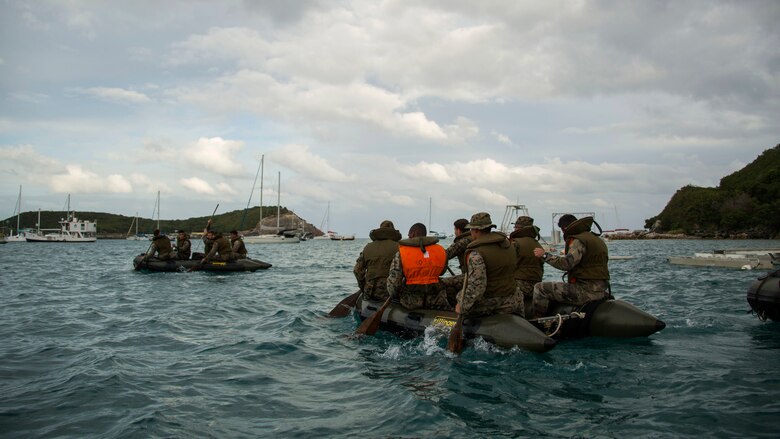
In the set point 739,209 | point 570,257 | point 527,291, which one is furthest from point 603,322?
point 739,209

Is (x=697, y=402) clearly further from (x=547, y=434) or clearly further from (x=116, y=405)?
(x=116, y=405)

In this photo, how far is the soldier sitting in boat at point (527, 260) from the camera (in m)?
11.1

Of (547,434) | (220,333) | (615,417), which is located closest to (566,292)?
(615,417)

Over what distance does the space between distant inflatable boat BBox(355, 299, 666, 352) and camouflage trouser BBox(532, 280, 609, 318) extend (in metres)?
0.20

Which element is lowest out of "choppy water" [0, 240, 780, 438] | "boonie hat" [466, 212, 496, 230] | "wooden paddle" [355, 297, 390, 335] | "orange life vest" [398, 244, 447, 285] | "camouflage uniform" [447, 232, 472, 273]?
→ "choppy water" [0, 240, 780, 438]

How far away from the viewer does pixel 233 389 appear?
23.8 ft

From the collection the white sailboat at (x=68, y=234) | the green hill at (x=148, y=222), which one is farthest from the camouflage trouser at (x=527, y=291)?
the green hill at (x=148, y=222)

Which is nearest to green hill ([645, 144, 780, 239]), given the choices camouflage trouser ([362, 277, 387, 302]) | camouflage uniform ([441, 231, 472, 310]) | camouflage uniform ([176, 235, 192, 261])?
camouflage uniform ([176, 235, 192, 261])

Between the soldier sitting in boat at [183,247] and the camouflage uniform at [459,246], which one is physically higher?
the camouflage uniform at [459,246]

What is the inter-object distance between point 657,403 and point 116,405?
667 centimetres

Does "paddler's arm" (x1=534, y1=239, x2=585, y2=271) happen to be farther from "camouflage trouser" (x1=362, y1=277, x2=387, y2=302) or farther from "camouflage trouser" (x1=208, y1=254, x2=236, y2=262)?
"camouflage trouser" (x1=208, y1=254, x2=236, y2=262)

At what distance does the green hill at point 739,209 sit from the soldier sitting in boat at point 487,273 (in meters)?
108

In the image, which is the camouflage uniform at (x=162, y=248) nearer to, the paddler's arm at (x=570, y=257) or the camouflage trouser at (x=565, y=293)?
the camouflage trouser at (x=565, y=293)

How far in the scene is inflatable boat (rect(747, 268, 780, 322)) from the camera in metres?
10.6
